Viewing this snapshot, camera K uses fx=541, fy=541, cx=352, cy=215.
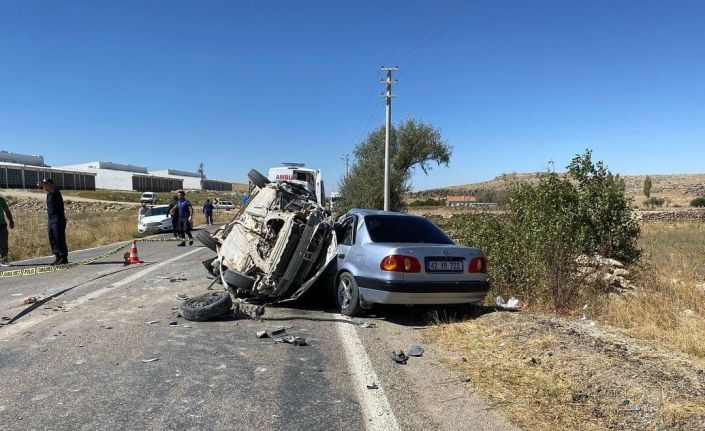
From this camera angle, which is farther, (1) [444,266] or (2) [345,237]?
(2) [345,237]

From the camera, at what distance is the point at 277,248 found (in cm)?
768

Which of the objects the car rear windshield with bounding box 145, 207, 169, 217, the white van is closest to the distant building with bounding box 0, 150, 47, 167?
the car rear windshield with bounding box 145, 207, 169, 217

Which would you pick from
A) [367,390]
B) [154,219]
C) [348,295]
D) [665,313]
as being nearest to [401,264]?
[348,295]

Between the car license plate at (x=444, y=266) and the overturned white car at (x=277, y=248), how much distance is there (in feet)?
4.97

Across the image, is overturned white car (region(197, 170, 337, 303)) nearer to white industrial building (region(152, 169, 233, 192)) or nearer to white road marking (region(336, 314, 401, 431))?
white road marking (region(336, 314, 401, 431))

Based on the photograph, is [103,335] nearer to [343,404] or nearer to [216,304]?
[216,304]

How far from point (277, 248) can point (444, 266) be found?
2372mm

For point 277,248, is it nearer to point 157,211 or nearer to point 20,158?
point 157,211

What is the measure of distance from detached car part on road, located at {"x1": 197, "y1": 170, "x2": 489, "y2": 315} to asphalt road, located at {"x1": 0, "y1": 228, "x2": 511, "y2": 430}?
463 millimetres

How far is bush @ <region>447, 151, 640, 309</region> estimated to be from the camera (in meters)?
7.81

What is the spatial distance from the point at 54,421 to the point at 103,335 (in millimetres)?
2526

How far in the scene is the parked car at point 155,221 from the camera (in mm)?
27547

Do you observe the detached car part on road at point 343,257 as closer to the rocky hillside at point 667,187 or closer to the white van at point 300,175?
the white van at point 300,175

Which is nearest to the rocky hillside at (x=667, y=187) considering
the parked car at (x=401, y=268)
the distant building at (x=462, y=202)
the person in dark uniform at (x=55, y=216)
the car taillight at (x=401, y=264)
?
the distant building at (x=462, y=202)
